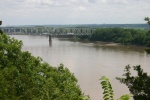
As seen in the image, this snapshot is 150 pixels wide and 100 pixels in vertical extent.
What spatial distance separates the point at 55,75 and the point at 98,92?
8738 millimetres

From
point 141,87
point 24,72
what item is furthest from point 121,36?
point 141,87

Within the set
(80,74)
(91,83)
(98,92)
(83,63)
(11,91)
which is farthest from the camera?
(83,63)

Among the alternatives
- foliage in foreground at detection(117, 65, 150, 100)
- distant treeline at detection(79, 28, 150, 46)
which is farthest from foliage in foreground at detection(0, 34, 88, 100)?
distant treeline at detection(79, 28, 150, 46)

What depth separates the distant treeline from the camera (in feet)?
206

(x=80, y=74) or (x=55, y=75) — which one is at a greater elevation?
(x=55, y=75)

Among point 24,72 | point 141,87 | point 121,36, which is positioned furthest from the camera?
point 121,36

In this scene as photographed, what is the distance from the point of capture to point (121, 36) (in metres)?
72.2

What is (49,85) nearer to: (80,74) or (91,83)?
(91,83)

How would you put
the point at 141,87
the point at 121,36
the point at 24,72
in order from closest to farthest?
1. the point at 141,87
2. the point at 24,72
3. the point at 121,36

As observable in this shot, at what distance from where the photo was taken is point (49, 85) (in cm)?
922

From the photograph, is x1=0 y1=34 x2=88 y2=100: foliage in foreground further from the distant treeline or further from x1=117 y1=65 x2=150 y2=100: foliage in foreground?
the distant treeline

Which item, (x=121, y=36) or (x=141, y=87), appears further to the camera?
(x=121, y=36)

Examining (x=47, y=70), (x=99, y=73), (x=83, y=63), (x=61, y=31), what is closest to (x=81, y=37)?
(x=61, y=31)

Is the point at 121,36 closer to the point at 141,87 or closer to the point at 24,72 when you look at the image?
the point at 24,72
